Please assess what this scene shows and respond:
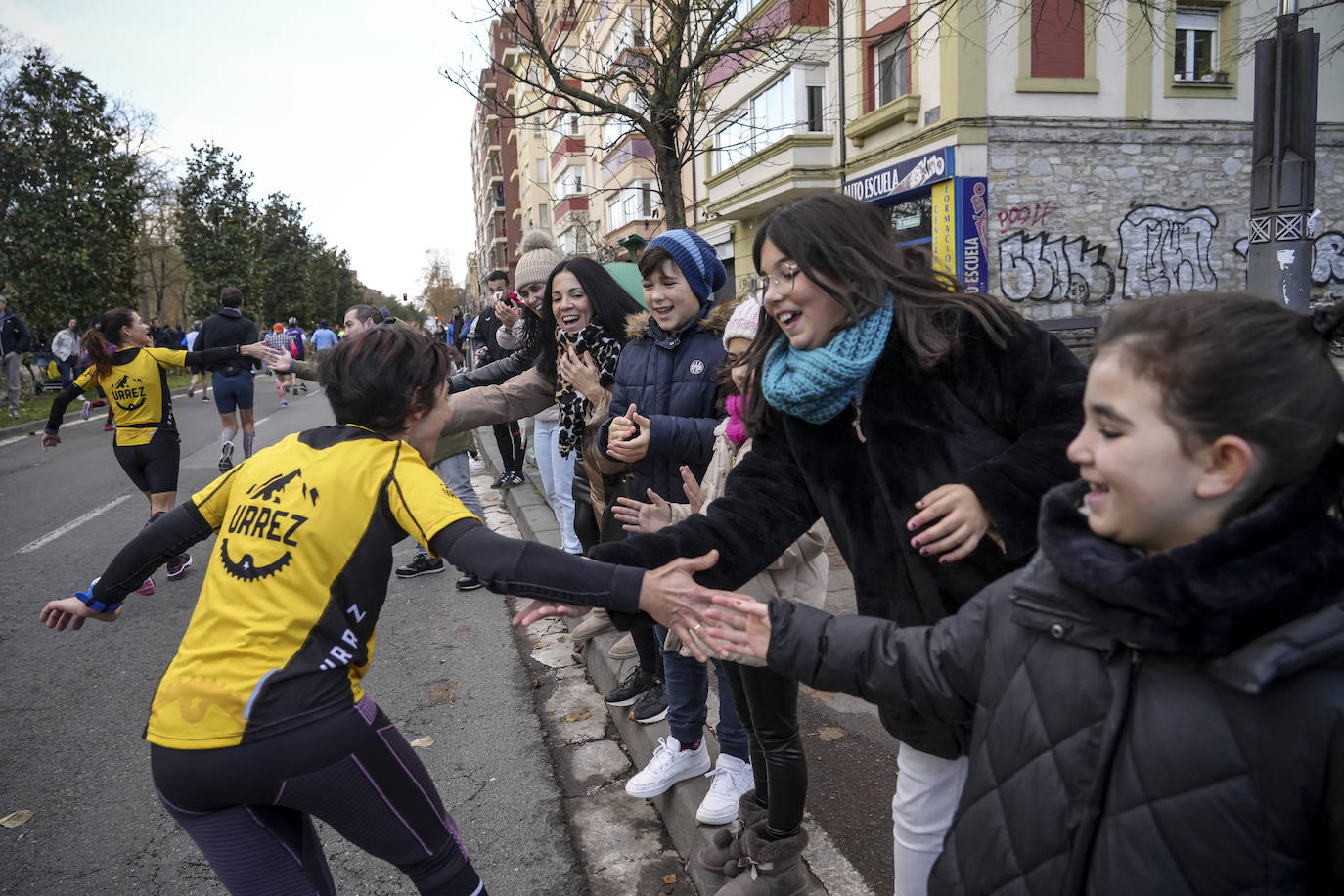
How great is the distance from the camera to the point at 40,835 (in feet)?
11.0

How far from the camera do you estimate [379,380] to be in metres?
2.17

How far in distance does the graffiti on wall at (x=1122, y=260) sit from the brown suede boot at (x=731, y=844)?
53.4ft

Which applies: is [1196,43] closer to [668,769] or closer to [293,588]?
[668,769]

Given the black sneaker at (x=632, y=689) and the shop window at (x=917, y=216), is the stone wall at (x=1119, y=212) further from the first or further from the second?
the black sneaker at (x=632, y=689)

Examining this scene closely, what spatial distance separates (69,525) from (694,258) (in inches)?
318

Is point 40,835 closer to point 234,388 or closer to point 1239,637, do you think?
point 1239,637

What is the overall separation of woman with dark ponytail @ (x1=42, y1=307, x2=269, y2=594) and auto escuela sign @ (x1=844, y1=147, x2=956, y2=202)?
1275 cm

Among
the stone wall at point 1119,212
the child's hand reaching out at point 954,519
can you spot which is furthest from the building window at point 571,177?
the child's hand reaching out at point 954,519

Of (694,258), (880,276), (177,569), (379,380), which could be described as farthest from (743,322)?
(177,569)

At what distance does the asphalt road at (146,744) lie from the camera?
3.11 meters

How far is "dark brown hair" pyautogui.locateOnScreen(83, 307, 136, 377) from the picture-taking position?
660cm

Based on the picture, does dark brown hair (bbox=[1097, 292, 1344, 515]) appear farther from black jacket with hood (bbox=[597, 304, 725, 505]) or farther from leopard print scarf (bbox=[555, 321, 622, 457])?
leopard print scarf (bbox=[555, 321, 622, 457])

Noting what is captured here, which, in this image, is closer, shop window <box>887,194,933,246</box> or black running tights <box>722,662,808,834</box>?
black running tights <box>722,662,808,834</box>

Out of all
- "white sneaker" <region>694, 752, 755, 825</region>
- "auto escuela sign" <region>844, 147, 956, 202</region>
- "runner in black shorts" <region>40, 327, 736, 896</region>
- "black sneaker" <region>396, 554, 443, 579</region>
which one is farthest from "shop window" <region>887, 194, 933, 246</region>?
"runner in black shorts" <region>40, 327, 736, 896</region>
